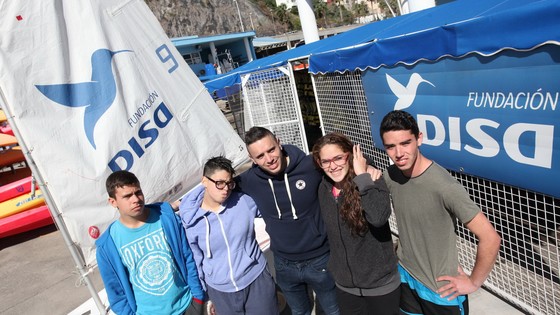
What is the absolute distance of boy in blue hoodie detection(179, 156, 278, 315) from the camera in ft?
7.37

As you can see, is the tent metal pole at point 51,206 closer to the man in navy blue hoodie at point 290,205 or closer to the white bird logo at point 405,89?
the man in navy blue hoodie at point 290,205

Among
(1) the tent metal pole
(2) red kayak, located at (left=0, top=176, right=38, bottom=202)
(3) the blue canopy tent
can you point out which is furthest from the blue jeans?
(2) red kayak, located at (left=0, top=176, right=38, bottom=202)

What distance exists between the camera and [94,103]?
2.37 metres

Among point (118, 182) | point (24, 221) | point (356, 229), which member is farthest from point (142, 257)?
point (24, 221)

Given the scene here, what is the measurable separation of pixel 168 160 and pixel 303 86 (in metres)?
5.96

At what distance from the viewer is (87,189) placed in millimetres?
2318

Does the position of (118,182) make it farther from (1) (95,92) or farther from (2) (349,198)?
(2) (349,198)

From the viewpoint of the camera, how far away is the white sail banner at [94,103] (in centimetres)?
203

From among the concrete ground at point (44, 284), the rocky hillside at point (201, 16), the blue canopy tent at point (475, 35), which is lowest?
the concrete ground at point (44, 284)

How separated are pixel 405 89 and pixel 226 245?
2.40 meters

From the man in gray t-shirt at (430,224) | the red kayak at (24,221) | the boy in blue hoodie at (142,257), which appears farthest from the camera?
the red kayak at (24,221)

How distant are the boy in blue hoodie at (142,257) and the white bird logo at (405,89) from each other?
253 centimetres

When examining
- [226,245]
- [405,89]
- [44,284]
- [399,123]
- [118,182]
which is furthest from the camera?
[44,284]

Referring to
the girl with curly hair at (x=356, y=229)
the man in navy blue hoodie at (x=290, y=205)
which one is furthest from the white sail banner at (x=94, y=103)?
the girl with curly hair at (x=356, y=229)
